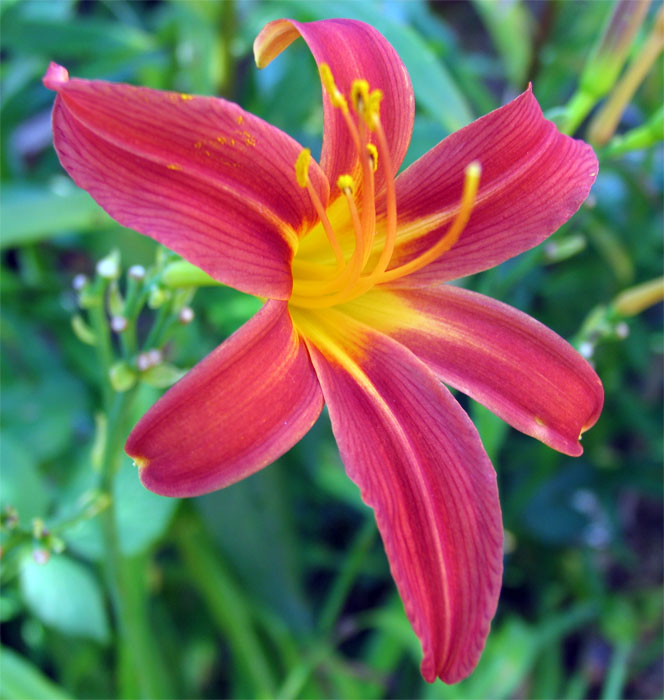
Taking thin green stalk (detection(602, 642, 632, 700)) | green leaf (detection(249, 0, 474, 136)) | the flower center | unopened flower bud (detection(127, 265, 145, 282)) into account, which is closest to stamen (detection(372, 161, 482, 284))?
the flower center

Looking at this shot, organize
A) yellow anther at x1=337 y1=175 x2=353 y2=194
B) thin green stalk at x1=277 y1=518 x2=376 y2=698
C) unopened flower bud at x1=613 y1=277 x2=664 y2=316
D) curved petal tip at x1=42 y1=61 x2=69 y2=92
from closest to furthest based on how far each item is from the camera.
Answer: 1. curved petal tip at x1=42 y1=61 x2=69 y2=92
2. yellow anther at x1=337 y1=175 x2=353 y2=194
3. unopened flower bud at x1=613 y1=277 x2=664 y2=316
4. thin green stalk at x1=277 y1=518 x2=376 y2=698

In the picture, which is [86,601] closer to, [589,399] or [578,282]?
[589,399]

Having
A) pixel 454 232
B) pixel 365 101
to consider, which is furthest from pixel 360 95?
pixel 454 232

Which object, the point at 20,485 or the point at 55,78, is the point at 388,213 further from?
the point at 20,485

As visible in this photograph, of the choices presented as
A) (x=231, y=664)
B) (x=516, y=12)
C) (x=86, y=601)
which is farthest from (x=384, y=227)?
(x=231, y=664)

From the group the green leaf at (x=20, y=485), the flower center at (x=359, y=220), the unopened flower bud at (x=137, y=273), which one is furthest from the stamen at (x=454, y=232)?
the green leaf at (x=20, y=485)

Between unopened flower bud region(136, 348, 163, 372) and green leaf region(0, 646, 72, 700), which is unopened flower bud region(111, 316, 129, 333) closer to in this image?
unopened flower bud region(136, 348, 163, 372)
